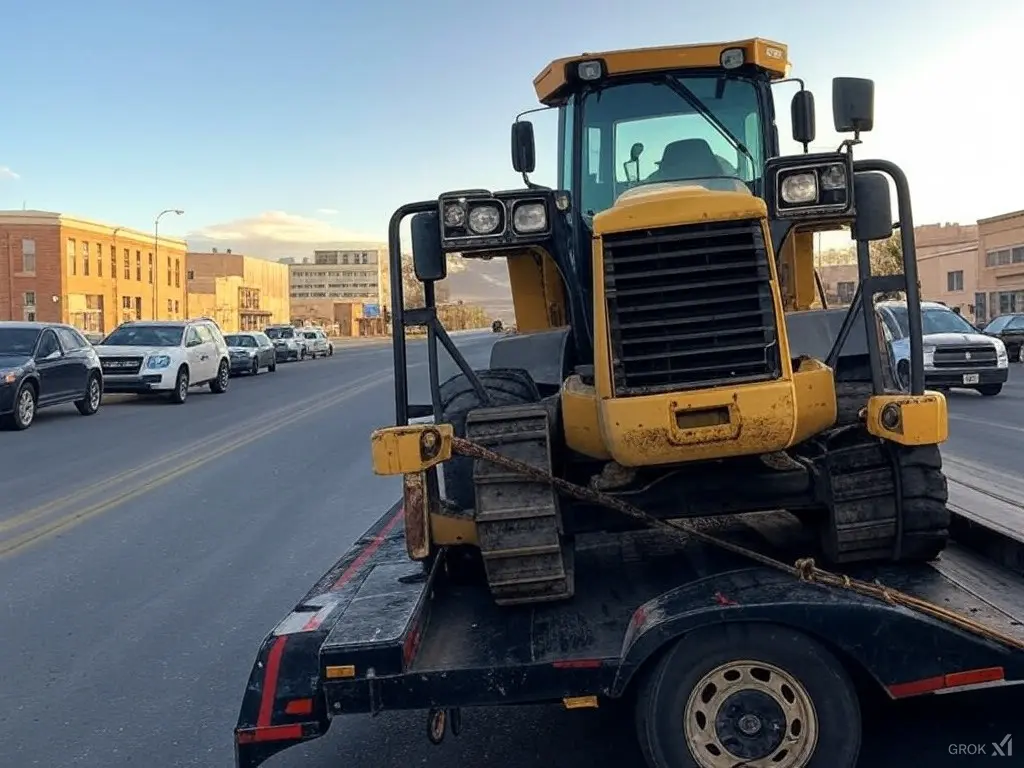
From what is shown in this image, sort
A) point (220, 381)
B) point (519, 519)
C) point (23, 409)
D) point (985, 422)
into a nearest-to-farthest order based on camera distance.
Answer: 1. point (519, 519)
2. point (985, 422)
3. point (23, 409)
4. point (220, 381)

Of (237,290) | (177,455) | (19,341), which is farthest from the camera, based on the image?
(237,290)

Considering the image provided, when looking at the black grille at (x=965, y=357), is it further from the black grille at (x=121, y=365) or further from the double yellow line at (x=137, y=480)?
the black grille at (x=121, y=365)

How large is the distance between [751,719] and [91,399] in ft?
58.5

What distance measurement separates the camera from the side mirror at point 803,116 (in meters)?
5.65

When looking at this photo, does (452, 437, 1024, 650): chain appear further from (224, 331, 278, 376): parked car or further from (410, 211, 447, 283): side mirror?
(224, 331, 278, 376): parked car

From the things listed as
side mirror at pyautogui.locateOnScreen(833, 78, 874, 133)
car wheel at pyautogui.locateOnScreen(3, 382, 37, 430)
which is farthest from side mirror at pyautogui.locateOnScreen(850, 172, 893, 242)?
car wheel at pyautogui.locateOnScreen(3, 382, 37, 430)

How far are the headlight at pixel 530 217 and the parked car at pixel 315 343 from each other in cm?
5145

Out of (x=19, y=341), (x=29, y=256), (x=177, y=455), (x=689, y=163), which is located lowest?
(x=177, y=455)

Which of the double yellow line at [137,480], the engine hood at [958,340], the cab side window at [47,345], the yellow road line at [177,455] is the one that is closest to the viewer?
the double yellow line at [137,480]

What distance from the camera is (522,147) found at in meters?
5.82

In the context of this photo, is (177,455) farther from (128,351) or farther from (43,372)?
(128,351)

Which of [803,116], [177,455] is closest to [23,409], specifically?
[177,455]

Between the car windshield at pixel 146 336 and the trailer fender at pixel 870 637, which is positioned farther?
the car windshield at pixel 146 336

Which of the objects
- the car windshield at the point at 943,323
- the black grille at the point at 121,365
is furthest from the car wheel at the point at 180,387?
the car windshield at the point at 943,323
